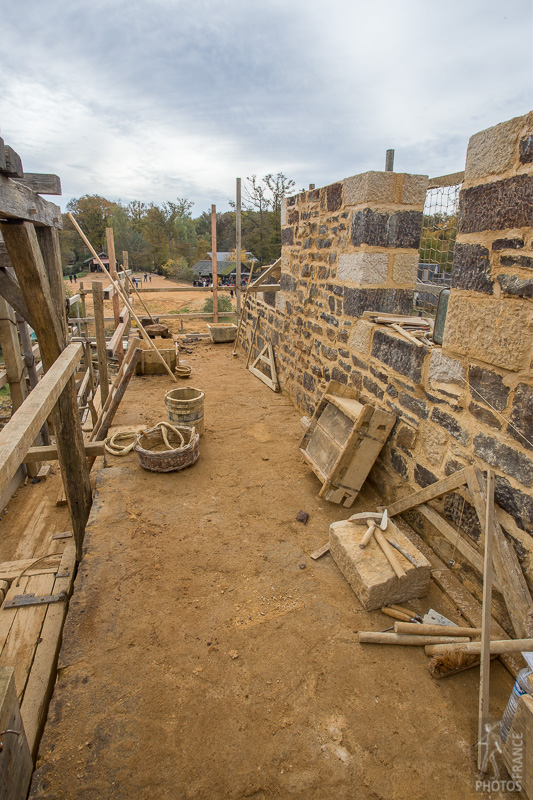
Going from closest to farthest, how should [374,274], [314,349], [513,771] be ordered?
[513,771] → [374,274] → [314,349]

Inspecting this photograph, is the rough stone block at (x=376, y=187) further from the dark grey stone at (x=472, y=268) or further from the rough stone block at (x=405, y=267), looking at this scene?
the dark grey stone at (x=472, y=268)

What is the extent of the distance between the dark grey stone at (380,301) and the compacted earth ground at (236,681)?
2059mm

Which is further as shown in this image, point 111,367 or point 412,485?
point 111,367

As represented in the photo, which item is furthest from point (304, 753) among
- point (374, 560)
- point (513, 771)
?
point (374, 560)

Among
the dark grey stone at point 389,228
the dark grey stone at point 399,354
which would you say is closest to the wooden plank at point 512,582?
the dark grey stone at point 399,354

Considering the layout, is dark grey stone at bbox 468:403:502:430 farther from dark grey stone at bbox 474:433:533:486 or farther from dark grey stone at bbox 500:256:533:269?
dark grey stone at bbox 500:256:533:269

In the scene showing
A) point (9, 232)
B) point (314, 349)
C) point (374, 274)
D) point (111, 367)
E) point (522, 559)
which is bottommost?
point (111, 367)

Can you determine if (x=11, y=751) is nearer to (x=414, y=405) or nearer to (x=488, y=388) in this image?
(x=488, y=388)

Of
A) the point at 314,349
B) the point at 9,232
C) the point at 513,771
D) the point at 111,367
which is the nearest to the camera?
the point at 513,771

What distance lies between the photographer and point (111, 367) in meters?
13.9

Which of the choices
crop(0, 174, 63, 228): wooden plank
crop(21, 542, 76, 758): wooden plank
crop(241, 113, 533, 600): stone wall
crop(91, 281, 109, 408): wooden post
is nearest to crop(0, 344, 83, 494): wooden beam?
crop(0, 174, 63, 228): wooden plank

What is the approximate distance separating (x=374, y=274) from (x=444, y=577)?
9.24ft

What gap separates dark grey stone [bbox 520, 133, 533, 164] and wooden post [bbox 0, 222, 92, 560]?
3121mm

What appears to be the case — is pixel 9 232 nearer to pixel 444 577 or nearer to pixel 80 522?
pixel 80 522
